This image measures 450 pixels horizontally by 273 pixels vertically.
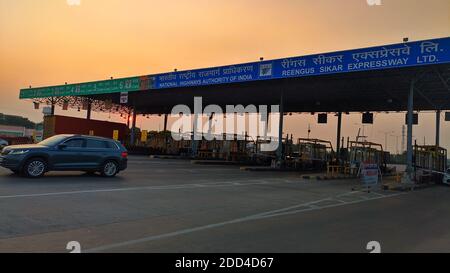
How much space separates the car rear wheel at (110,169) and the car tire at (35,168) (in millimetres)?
2340

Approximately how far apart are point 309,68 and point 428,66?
246 inches

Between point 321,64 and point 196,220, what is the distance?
1728 centimetres

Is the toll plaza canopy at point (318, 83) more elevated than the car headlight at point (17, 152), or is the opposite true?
→ the toll plaza canopy at point (318, 83)

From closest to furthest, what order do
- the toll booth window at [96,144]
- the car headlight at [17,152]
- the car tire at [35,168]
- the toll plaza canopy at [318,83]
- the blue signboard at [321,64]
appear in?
1. the car headlight at [17,152]
2. the car tire at [35,168]
3. the toll booth window at [96,144]
4. the blue signboard at [321,64]
5. the toll plaza canopy at [318,83]

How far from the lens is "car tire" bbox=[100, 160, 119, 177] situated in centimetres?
1623

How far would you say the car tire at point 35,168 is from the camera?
14.1 m

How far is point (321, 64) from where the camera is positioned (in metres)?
24.1

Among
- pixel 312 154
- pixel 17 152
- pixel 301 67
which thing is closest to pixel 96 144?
pixel 17 152

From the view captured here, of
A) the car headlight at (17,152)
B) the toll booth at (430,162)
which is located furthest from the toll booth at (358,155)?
the car headlight at (17,152)

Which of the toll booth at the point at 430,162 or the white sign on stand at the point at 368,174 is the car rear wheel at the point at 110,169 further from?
the toll booth at the point at 430,162

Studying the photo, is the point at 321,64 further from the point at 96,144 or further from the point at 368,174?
the point at 96,144

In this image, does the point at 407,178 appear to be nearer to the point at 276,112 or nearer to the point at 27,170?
the point at 27,170

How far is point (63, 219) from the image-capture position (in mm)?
8297
